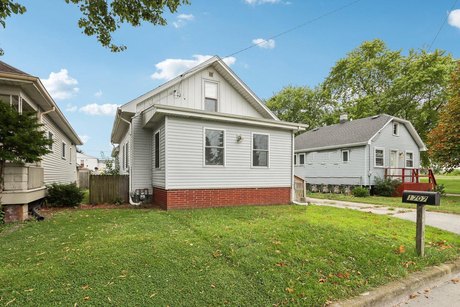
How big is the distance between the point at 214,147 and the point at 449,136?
15696 mm

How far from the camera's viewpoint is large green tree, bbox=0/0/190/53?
17.8ft

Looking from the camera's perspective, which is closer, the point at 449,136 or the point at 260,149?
the point at 260,149

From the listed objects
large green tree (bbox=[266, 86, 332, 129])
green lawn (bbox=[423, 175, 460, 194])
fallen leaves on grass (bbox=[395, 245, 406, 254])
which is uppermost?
large green tree (bbox=[266, 86, 332, 129])

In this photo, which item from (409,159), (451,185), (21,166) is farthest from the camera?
(451,185)

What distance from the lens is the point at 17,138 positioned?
20.9 ft

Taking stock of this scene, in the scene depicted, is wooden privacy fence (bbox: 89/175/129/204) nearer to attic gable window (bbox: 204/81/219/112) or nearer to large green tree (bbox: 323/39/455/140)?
attic gable window (bbox: 204/81/219/112)

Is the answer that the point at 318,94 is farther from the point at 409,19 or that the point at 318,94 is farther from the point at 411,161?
the point at 409,19

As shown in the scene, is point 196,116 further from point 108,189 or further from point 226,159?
point 108,189

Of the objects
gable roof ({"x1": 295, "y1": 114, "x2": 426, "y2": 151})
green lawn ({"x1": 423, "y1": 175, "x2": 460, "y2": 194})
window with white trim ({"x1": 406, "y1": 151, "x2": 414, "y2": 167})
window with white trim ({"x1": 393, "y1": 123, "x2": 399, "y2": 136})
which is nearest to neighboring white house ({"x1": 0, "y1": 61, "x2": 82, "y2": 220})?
gable roof ({"x1": 295, "y1": 114, "x2": 426, "y2": 151})

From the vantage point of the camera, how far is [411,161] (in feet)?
70.2

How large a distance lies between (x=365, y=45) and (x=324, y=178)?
796 inches

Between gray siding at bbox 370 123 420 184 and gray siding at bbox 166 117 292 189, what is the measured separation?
1056 cm

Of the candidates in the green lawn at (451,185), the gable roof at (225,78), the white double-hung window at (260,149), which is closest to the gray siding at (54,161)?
the gable roof at (225,78)

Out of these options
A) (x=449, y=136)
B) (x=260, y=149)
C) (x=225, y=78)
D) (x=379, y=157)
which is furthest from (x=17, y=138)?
(x=449, y=136)
